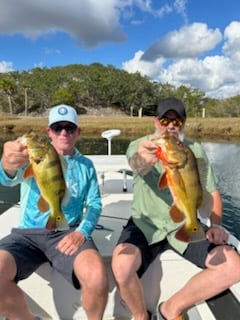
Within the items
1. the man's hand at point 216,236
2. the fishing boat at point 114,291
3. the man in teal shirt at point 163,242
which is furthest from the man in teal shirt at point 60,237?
the man's hand at point 216,236

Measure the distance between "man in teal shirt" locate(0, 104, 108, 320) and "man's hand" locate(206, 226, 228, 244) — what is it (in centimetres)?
86

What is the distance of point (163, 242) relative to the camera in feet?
10.3

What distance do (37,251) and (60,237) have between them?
0.21 m

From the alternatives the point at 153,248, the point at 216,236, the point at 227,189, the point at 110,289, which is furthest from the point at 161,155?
the point at 227,189

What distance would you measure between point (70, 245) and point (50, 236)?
0.24m

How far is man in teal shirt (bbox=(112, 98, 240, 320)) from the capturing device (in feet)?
8.92

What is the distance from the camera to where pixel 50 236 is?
9.57ft

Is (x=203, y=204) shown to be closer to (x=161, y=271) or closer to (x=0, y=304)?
(x=161, y=271)

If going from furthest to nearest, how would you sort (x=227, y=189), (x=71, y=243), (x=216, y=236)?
(x=227, y=189) < (x=216, y=236) < (x=71, y=243)

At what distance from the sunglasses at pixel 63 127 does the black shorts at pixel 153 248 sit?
3.07 ft

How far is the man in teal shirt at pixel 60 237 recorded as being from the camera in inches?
102

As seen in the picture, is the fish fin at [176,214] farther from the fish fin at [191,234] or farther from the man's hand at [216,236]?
the man's hand at [216,236]

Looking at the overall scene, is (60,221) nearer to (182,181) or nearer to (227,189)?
(182,181)

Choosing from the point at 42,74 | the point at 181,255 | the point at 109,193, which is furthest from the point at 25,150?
the point at 42,74
